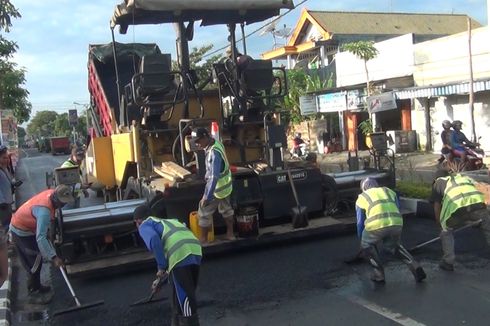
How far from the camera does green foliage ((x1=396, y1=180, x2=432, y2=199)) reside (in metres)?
9.60

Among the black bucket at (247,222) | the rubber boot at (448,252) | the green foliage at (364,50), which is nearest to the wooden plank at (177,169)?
the black bucket at (247,222)

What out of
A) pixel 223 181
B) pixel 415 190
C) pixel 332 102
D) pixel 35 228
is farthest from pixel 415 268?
pixel 332 102

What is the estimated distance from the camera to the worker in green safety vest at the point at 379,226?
18.5 feet

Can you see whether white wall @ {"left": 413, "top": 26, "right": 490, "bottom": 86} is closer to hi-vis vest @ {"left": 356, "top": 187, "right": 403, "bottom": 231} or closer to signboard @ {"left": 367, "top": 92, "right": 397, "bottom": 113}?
signboard @ {"left": 367, "top": 92, "right": 397, "bottom": 113}

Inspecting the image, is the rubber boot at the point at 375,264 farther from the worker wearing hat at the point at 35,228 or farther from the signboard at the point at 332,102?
the signboard at the point at 332,102

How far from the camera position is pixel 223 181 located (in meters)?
6.71

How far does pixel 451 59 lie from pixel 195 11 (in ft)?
49.2

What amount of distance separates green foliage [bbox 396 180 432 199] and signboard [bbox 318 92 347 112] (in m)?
14.5

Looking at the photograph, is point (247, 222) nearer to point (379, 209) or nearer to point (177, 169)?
point (177, 169)

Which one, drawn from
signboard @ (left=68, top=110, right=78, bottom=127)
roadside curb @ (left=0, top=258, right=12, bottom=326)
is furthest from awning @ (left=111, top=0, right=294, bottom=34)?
signboard @ (left=68, top=110, right=78, bottom=127)

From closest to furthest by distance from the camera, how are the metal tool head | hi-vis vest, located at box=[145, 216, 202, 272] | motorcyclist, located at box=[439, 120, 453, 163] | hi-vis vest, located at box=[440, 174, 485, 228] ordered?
hi-vis vest, located at box=[145, 216, 202, 272] → the metal tool head → hi-vis vest, located at box=[440, 174, 485, 228] → motorcyclist, located at box=[439, 120, 453, 163]

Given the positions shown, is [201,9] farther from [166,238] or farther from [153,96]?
[166,238]

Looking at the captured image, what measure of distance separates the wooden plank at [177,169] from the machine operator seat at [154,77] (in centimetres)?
87

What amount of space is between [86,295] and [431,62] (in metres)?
18.1
